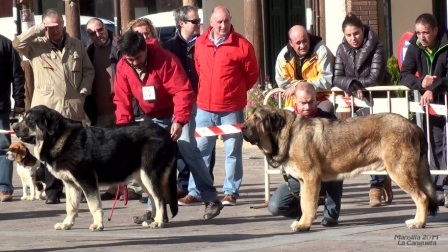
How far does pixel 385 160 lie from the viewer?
1055 centimetres

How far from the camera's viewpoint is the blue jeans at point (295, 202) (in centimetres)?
1092

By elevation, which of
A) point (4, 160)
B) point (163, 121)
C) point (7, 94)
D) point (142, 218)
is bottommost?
point (142, 218)

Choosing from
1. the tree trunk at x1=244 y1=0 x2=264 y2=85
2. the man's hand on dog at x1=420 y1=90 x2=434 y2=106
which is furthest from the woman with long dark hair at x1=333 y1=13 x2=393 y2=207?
the tree trunk at x1=244 y1=0 x2=264 y2=85

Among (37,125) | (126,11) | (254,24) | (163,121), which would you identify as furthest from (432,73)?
(126,11)

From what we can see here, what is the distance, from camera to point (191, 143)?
1174 centimetres

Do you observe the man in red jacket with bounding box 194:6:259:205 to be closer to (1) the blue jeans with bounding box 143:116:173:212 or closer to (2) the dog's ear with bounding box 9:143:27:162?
(1) the blue jeans with bounding box 143:116:173:212

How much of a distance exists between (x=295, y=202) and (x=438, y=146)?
74.1 inches

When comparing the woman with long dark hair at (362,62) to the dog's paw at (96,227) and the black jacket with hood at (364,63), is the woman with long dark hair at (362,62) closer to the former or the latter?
the black jacket with hood at (364,63)

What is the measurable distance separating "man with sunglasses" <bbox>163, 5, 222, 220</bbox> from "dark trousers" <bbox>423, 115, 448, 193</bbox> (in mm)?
2260

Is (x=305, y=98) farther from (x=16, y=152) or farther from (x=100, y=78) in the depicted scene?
(x=16, y=152)

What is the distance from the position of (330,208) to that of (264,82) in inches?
443

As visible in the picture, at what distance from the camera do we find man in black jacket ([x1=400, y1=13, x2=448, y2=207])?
38.6 ft

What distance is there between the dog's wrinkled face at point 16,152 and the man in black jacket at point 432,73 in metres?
4.57

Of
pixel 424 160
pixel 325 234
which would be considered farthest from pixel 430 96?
pixel 325 234
